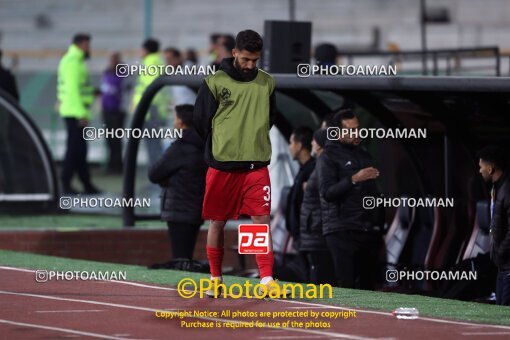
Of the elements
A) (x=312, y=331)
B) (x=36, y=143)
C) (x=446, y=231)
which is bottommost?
(x=312, y=331)

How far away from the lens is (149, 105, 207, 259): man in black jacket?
1565cm

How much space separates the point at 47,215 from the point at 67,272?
6.85m

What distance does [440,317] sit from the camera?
10891mm

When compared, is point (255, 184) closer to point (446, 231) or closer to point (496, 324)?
point (496, 324)

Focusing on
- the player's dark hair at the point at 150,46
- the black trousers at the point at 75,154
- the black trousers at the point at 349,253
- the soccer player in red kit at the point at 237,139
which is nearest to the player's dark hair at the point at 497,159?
the black trousers at the point at 349,253

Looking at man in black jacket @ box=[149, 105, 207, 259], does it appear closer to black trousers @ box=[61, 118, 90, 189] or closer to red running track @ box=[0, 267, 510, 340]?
red running track @ box=[0, 267, 510, 340]

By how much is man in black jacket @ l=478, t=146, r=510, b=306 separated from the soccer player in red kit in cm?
204

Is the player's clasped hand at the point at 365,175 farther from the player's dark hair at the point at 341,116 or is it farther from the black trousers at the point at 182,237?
the black trousers at the point at 182,237

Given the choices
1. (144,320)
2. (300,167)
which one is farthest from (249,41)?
(300,167)

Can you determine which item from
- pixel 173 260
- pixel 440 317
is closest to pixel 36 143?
pixel 173 260

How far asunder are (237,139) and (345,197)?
2.59 meters

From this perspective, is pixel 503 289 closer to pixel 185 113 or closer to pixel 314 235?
pixel 314 235

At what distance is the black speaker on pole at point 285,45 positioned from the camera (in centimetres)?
1728

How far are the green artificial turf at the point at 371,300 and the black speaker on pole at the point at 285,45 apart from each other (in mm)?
3216
